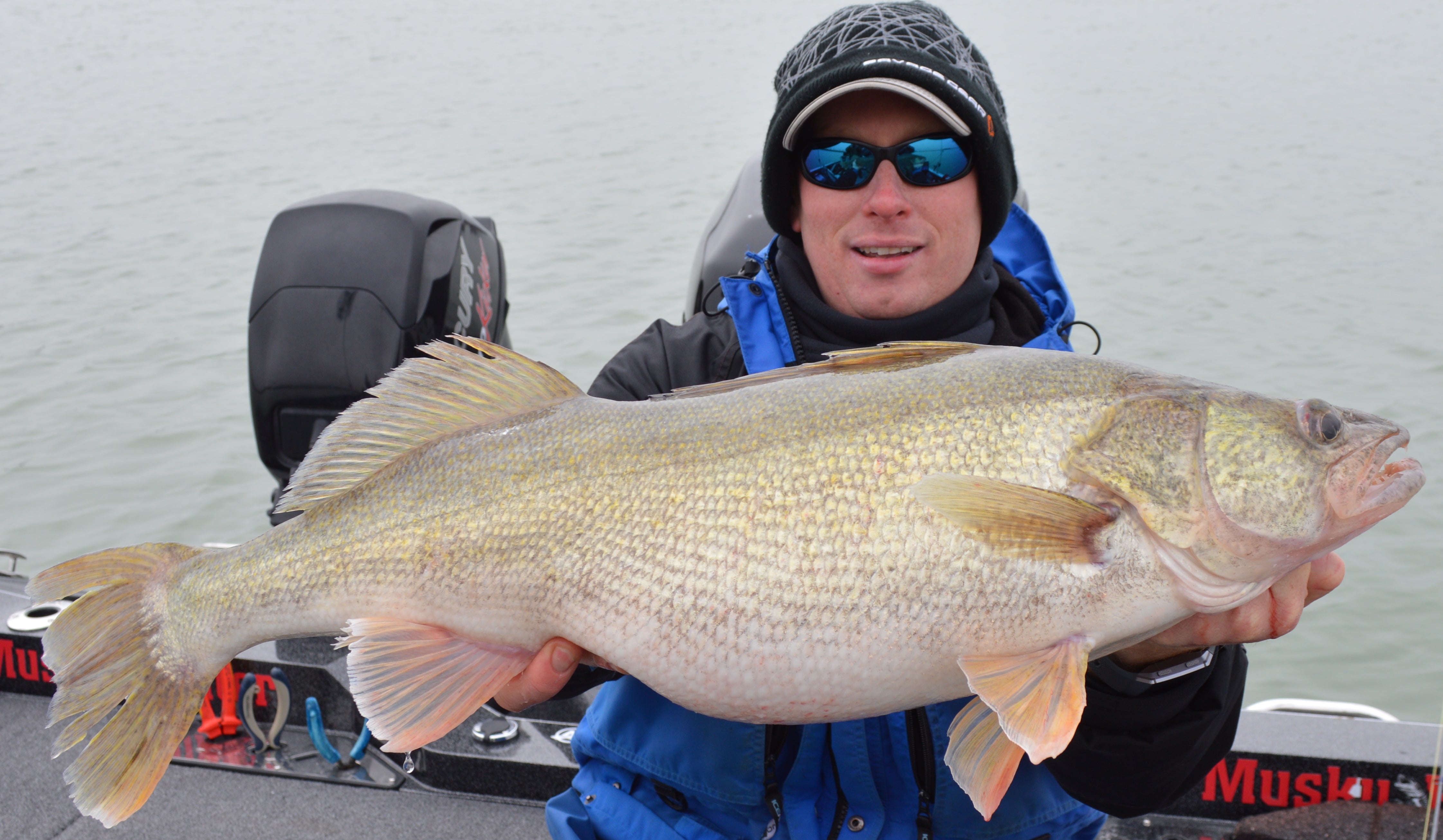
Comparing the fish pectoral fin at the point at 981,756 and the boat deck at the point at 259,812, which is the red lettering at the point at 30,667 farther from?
the fish pectoral fin at the point at 981,756

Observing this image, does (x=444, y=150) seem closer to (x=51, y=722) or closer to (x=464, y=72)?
(x=464, y=72)

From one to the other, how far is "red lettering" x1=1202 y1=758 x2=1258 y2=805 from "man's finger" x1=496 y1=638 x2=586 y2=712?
1905 mm

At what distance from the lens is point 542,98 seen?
52.1 feet

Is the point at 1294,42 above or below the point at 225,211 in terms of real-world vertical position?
above

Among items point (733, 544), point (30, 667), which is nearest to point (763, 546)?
point (733, 544)

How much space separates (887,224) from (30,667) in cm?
330

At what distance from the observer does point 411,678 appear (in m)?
1.87

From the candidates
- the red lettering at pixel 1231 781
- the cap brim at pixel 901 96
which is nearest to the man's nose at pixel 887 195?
the cap brim at pixel 901 96

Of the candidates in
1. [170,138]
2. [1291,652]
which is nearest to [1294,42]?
[1291,652]

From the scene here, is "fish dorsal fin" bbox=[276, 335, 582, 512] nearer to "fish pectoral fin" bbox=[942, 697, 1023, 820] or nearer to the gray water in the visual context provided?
"fish pectoral fin" bbox=[942, 697, 1023, 820]

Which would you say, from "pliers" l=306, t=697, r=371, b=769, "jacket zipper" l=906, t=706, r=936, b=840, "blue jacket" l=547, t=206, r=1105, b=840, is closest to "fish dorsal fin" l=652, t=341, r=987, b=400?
"blue jacket" l=547, t=206, r=1105, b=840

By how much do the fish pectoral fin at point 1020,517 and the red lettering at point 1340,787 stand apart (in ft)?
5.82

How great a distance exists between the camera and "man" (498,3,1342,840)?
185 centimetres

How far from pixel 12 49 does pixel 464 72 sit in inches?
276
